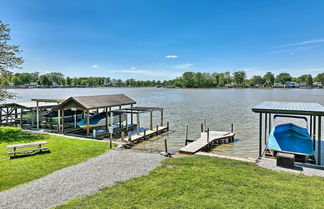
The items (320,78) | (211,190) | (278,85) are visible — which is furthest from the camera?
(278,85)

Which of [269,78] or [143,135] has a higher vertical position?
[269,78]

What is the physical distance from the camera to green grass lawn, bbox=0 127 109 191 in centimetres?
731

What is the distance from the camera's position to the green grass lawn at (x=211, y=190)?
525 centimetres

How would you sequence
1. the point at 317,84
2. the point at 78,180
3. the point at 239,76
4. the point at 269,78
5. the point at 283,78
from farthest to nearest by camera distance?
the point at 283,78, the point at 317,84, the point at 239,76, the point at 269,78, the point at 78,180

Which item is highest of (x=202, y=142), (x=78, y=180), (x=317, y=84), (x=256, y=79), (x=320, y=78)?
(x=320, y=78)

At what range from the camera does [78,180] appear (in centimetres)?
715

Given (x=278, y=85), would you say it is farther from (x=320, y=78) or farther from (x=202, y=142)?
(x=202, y=142)

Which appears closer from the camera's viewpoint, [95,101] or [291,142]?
[291,142]

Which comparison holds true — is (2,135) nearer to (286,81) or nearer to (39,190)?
(39,190)

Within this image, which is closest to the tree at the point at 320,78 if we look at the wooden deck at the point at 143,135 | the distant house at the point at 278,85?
the distant house at the point at 278,85

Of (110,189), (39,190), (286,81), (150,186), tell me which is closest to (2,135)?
(39,190)

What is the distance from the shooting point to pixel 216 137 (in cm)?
1549

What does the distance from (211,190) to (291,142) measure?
7.68 m

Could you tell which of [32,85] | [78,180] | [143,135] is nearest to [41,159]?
[78,180]
